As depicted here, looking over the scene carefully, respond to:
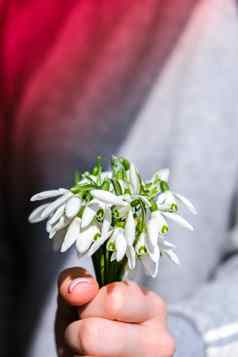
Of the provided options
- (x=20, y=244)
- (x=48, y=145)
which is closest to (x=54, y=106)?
(x=48, y=145)

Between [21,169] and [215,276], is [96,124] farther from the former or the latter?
[215,276]

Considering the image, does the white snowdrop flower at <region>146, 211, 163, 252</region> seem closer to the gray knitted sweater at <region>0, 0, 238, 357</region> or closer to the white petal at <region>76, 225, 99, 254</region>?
the white petal at <region>76, 225, 99, 254</region>

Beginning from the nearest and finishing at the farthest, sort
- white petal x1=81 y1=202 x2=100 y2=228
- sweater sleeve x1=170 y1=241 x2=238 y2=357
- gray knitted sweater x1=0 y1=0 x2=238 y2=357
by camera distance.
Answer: white petal x1=81 y1=202 x2=100 y2=228, sweater sleeve x1=170 y1=241 x2=238 y2=357, gray knitted sweater x1=0 y1=0 x2=238 y2=357

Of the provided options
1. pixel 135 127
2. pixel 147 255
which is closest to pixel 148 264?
pixel 147 255

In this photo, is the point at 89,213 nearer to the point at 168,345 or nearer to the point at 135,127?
the point at 168,345

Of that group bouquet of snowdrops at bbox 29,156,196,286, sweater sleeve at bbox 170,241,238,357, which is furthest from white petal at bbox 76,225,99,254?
sweater sleeve at bbox 170,241,238,357

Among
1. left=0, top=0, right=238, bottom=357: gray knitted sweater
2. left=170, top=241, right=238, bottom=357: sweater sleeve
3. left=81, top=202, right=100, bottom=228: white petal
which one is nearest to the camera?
left=81, top=202, right=100, bottom=228: white petal

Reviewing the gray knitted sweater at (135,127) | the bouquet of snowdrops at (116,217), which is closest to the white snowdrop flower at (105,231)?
the bouquet of snowdrops at (116,217)
